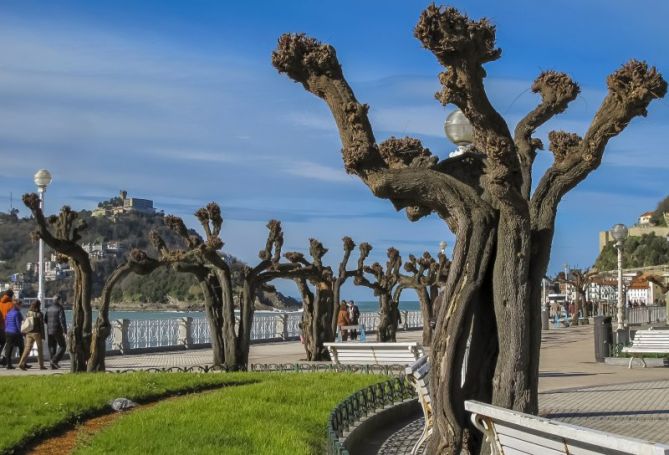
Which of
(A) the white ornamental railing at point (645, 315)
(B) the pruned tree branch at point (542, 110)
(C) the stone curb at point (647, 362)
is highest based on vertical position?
(B) the pruned tree branch at point (542, 110)

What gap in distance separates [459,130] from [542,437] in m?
5.13

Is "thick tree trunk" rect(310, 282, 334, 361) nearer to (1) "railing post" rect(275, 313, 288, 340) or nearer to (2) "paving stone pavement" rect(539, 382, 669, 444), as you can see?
(2) "paving stone pavement" rect(539, 382, 669, 444)

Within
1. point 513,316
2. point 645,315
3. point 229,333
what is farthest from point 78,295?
point 645,315

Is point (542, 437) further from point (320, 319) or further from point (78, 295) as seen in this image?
point (320, 319)

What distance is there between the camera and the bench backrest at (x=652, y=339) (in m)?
21.9

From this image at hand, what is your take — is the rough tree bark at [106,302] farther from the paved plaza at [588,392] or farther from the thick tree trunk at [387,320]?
the thick tree trunk at [387,320]

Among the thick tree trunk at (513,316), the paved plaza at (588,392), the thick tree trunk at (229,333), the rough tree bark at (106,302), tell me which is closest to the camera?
the thick tree trunk at (513,316)

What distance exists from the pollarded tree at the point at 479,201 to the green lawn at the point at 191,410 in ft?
5.34

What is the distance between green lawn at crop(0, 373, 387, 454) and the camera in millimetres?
9516

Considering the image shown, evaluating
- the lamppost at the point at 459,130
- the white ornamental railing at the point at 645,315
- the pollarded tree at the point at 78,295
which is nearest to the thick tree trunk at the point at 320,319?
the pollarded tree at the point at 78,295

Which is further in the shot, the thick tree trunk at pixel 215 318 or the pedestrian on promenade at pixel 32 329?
the pedestrian on promenade at pixel 32 329

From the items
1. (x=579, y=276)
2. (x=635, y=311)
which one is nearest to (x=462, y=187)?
(x=635, y=311)

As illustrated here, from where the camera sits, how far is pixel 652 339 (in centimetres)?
2219

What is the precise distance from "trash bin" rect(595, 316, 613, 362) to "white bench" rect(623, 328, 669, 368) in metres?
0.97
